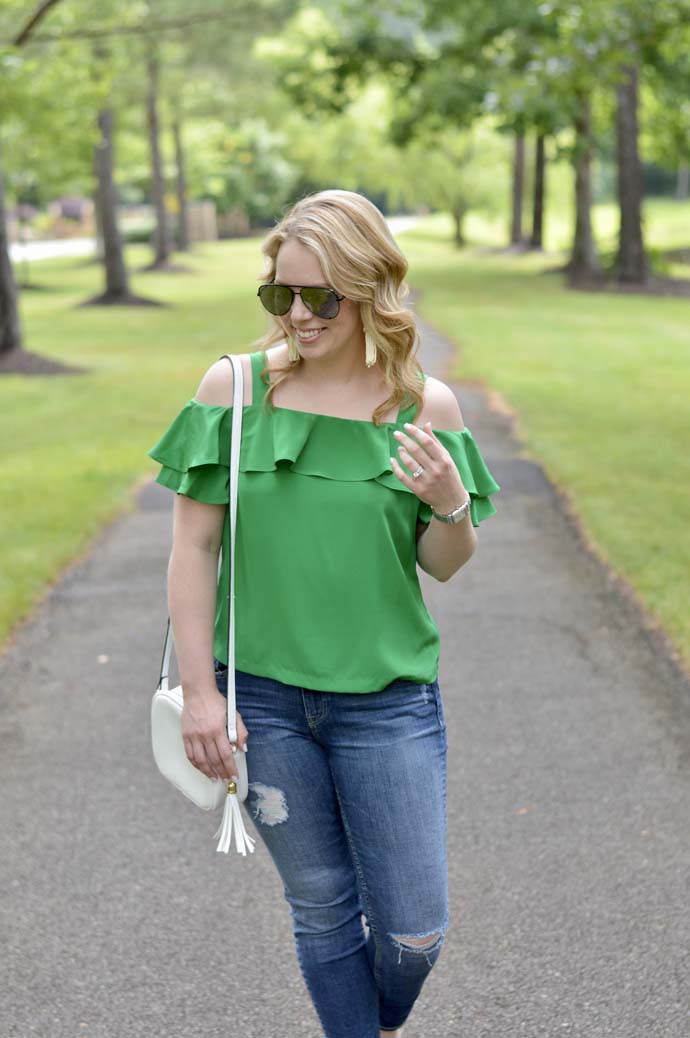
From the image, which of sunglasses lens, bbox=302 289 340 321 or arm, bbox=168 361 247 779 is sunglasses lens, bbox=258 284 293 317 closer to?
sunglasses lens, bbox=302 289 340 321

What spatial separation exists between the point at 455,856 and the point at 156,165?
126 ft

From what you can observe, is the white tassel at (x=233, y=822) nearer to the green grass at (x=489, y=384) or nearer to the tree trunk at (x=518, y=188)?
the green grass at (x=489, y=384)

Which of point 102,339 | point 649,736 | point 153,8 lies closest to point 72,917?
point 649,736

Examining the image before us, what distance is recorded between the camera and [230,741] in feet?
8.43

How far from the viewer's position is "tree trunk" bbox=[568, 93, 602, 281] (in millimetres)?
32491

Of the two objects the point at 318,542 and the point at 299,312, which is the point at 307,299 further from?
the point at 318,542

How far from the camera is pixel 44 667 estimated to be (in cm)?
632

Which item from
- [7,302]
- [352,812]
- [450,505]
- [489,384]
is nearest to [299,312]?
[450,505]

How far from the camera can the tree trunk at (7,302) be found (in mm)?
18312

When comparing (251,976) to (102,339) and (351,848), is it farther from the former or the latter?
(102,339)

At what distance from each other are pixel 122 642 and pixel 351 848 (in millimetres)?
4170

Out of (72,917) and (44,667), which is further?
(44,667)

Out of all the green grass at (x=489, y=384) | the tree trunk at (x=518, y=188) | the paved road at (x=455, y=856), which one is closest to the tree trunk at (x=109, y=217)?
the green grass at (x=489, y=384)

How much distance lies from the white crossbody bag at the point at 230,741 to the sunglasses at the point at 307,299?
5.6 inches
